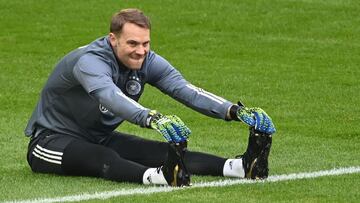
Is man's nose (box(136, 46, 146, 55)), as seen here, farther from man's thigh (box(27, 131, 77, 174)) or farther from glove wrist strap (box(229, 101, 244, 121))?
man's thigh (box(27, 131, 77, 174))

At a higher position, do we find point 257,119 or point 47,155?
point 257,119

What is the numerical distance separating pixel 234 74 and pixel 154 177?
8.27 m

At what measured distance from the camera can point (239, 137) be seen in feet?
42.2

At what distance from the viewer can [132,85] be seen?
34.2ft

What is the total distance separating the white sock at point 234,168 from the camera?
10.2 meters

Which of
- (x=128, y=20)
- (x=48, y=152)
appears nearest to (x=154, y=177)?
(x=48, y=152)

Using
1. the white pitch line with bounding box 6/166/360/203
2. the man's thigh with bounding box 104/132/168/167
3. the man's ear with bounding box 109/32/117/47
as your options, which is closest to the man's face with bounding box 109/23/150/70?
the man's ear with bounding box 109/32/117/47

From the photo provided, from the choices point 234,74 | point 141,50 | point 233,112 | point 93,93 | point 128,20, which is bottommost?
point 234,74

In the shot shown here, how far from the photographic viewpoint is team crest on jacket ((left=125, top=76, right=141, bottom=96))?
10.4m

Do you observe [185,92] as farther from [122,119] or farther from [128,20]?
[128,20]

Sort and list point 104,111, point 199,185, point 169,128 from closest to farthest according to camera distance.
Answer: point 169,128 < point 199,185 < point 104,111

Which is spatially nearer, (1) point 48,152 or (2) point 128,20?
(2) point 128,20

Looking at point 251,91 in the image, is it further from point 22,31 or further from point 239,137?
point 22,31

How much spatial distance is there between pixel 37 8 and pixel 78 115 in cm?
1446
